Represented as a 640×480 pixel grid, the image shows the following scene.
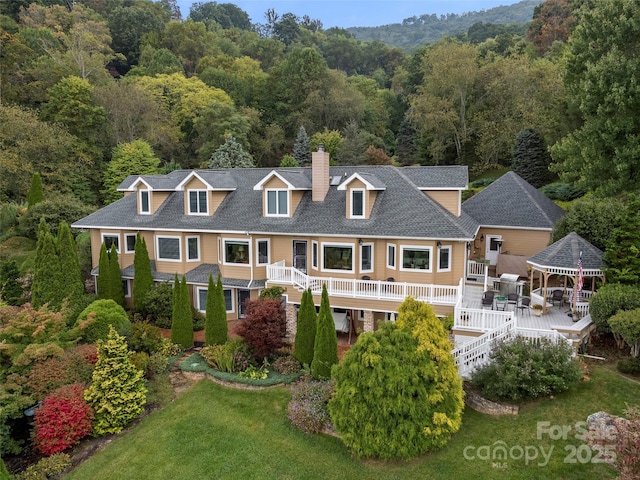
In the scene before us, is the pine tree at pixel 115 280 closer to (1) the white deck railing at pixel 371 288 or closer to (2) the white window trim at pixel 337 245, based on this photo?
(1) the white deck railing at pixel 371 288

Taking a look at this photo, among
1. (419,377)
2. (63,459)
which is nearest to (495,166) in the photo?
(419,377)

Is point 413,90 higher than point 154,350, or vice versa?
point 413,90

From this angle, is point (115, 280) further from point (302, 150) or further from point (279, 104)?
point (279, 104)

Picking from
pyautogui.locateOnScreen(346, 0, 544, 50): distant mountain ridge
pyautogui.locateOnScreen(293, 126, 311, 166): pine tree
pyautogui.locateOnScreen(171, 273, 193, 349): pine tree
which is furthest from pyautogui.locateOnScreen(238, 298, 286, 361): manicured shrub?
pyautogui.locateOnScreen(346, 0, 544, 50): distant mountain ridge

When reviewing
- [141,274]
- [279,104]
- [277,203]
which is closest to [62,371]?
[141,274]

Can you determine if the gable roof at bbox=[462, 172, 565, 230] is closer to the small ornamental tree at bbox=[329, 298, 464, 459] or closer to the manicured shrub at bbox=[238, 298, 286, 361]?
the manicured shrub at bbox=[238, 298, 286, 361]

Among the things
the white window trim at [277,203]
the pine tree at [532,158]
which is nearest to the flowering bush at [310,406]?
the white window trim at [277,203]

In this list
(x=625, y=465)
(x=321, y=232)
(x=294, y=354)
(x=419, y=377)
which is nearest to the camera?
(x=625, y=465)

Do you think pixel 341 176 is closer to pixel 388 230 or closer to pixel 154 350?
pixel 388 230
